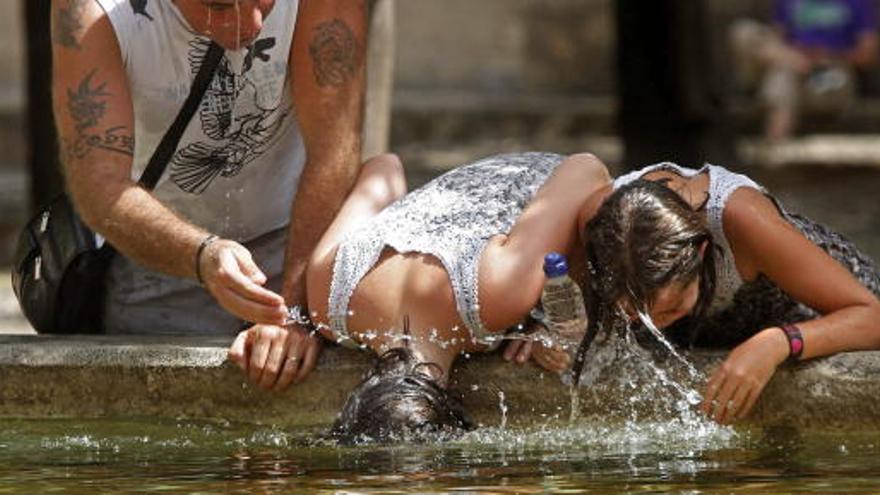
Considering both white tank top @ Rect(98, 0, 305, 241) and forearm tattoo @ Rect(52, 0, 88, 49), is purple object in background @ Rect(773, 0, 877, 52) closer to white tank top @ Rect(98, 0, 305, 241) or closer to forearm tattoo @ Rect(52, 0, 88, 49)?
white tank top @ Rect(98, 0, 305, 241)

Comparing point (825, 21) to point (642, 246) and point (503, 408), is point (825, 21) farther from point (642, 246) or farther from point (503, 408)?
point (642, 246)

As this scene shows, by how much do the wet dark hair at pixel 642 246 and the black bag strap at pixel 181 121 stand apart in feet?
3.51

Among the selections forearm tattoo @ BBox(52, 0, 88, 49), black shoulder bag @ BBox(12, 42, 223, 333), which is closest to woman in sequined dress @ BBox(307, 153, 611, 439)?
black shoulder bag @ BBox(12, 42, 223, 333)

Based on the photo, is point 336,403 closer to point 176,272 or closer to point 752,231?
point 176,272

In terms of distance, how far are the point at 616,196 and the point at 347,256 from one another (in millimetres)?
677

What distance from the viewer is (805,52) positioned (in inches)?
715

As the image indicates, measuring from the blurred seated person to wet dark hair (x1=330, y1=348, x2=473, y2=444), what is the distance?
1294cm

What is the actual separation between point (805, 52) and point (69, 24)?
43.7 feet

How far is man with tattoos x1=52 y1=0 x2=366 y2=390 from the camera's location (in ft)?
17.6

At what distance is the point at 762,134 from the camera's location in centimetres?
1842

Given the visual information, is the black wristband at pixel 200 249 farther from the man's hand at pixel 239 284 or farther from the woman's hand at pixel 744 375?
the woman's hand at pixel 744 375

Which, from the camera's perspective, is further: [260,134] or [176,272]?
[260,134]

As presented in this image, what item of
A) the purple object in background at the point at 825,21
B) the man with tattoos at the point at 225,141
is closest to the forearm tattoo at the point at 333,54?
the man with tattoos at the point at 225,141

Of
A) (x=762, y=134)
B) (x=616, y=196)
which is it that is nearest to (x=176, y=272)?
(x=616, y=196)
